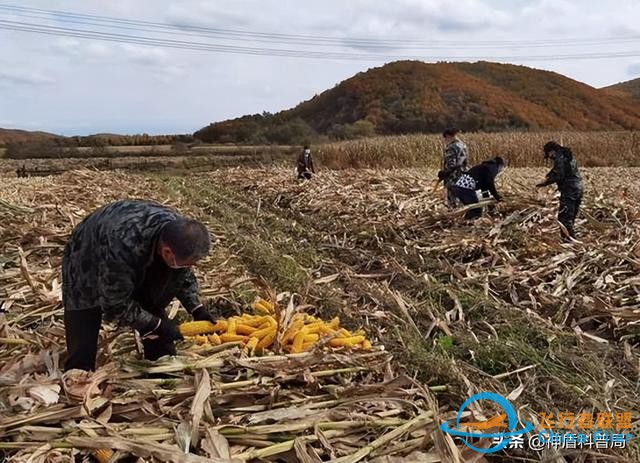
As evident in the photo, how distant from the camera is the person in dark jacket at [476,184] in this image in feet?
26.7

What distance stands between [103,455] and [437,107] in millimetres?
52883

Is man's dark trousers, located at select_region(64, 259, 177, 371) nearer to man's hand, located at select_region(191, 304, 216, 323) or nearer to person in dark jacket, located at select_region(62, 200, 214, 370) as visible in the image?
person in dark jacket, located at select_region(62, 200, 214, 370)

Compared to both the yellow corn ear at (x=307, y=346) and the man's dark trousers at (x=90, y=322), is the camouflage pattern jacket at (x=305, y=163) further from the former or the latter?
the man's dark trousers at (x=90, y=322)

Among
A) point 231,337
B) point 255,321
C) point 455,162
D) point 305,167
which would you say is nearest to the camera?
point 231,337

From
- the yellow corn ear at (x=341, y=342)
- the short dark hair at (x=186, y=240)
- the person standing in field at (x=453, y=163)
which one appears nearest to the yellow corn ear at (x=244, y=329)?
the yellow corn ear at (x=341, y=342)

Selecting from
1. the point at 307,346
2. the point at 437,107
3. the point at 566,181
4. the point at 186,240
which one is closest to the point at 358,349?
the point at 307,346

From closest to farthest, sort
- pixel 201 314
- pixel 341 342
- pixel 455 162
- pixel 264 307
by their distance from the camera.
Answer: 1. pixel 201 314
2. pixel 341 342
3. pixel 264 307
4. pixel 455 162

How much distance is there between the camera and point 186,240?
2605mm

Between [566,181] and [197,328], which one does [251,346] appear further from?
[566,181]

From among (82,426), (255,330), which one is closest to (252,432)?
(82,426)

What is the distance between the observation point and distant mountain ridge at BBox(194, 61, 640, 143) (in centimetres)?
4425

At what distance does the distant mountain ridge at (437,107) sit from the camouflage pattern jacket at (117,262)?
33.3m

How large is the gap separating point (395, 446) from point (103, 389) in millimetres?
1416

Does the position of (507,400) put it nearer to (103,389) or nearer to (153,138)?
(103,389)
